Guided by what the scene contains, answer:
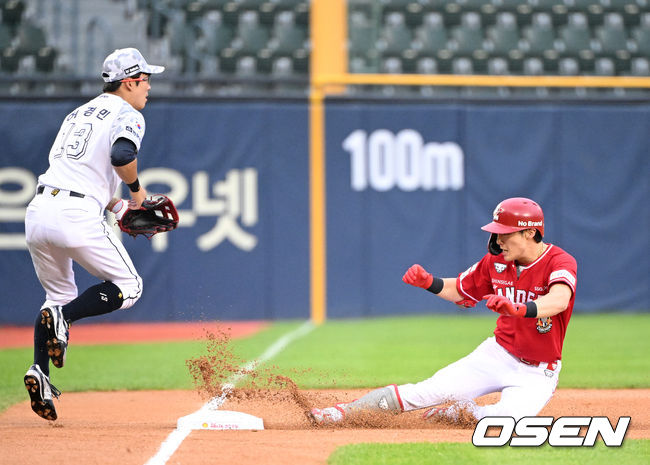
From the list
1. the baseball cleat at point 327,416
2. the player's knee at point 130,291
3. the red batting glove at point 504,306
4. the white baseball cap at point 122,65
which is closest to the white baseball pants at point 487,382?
the baseball cleat at point 327,416

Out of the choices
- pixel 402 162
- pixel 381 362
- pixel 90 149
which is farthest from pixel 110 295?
pixel 402 162

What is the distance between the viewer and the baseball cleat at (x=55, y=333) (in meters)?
4.88

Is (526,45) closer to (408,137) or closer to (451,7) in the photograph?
Answer: (451,7)

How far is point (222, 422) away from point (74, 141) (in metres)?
1.88

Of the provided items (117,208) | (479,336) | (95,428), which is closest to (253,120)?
(479,336)

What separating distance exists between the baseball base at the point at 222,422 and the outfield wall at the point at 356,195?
6.93 metres

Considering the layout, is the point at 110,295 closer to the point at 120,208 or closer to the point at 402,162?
the point at 120,208

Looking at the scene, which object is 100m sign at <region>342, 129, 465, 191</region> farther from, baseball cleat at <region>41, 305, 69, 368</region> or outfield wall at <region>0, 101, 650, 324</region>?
baseball cleat at <region>41, 305, 69, 368</region>

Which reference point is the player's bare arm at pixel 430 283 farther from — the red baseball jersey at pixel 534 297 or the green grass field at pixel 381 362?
the green grass field at pixel 381 362

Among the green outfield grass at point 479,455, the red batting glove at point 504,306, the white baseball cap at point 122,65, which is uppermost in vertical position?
the white baseball cap at point 122,65

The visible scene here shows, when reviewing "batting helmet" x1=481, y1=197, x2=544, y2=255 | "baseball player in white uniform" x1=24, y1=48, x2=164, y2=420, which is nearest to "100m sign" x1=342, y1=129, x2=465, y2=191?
"baseball player in white uniform" x1=24, y1=48, x2=164, y2=420

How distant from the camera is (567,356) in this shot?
8.76 metres

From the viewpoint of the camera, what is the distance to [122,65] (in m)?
5.32

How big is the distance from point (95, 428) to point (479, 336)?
19.2ft
